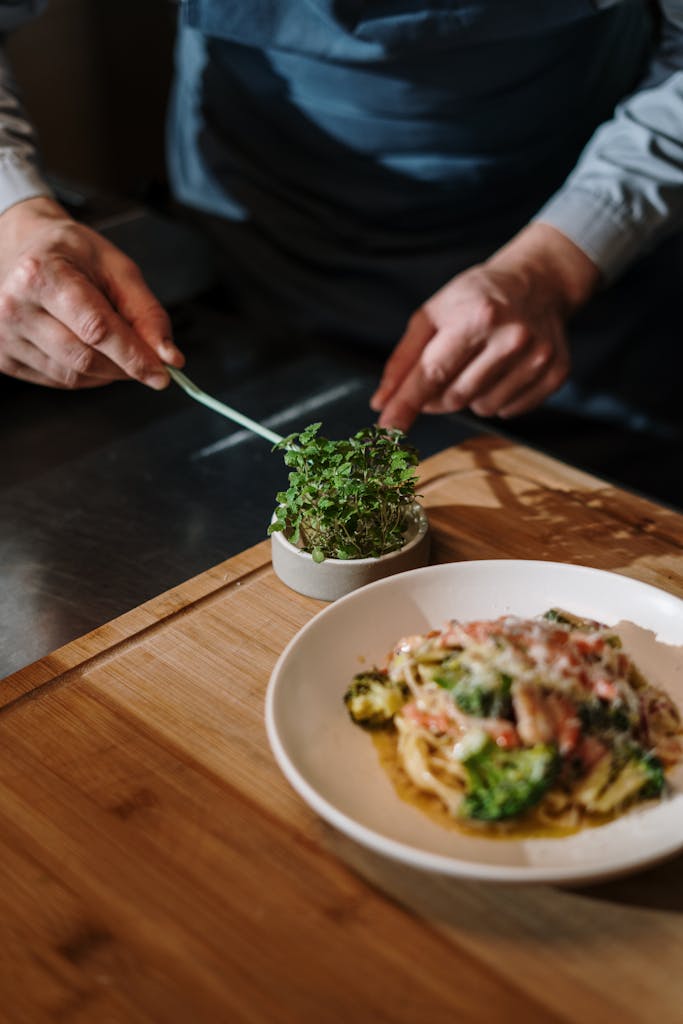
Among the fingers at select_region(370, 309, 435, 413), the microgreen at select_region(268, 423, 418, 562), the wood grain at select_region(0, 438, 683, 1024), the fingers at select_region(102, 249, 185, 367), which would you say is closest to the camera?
the wood grain at select_region(0, 438, 683, 1024)

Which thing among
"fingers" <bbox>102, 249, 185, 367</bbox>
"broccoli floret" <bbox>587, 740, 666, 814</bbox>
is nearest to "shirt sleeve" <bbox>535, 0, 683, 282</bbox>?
"fingers" <bbox>102, 249, 185, 367</bbox>

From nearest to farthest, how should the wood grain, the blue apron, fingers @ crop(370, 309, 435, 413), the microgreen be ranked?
the wood grain < the microgreen < fingers @ crop(370, 309, 435, 413) < the blue apron

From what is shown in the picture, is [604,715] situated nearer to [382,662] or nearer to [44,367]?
[382,662]

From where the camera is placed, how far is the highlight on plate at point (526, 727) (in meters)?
0.86

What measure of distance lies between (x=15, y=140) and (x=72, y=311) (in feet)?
1.49

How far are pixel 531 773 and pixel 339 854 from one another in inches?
7.2

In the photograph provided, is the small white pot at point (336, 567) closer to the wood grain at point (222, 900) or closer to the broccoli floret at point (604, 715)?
the wood grain at point (222, 900)

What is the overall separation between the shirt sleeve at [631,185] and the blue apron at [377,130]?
16 cm

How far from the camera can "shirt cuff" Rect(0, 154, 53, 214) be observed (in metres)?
1.54

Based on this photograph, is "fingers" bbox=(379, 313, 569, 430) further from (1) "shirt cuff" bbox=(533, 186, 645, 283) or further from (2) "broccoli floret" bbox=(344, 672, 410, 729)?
(2) "broccoli floret" bbox=(344, 672, 410, 729)

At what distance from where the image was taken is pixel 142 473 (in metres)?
1.52

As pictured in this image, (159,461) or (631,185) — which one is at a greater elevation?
(631,185)

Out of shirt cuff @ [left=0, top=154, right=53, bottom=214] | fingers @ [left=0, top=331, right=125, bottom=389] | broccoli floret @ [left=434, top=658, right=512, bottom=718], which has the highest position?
broccoli floret @ [left=434, top=658, right=512, bottom=718]

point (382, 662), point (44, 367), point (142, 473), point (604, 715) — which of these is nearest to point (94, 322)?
point (44, 367)
